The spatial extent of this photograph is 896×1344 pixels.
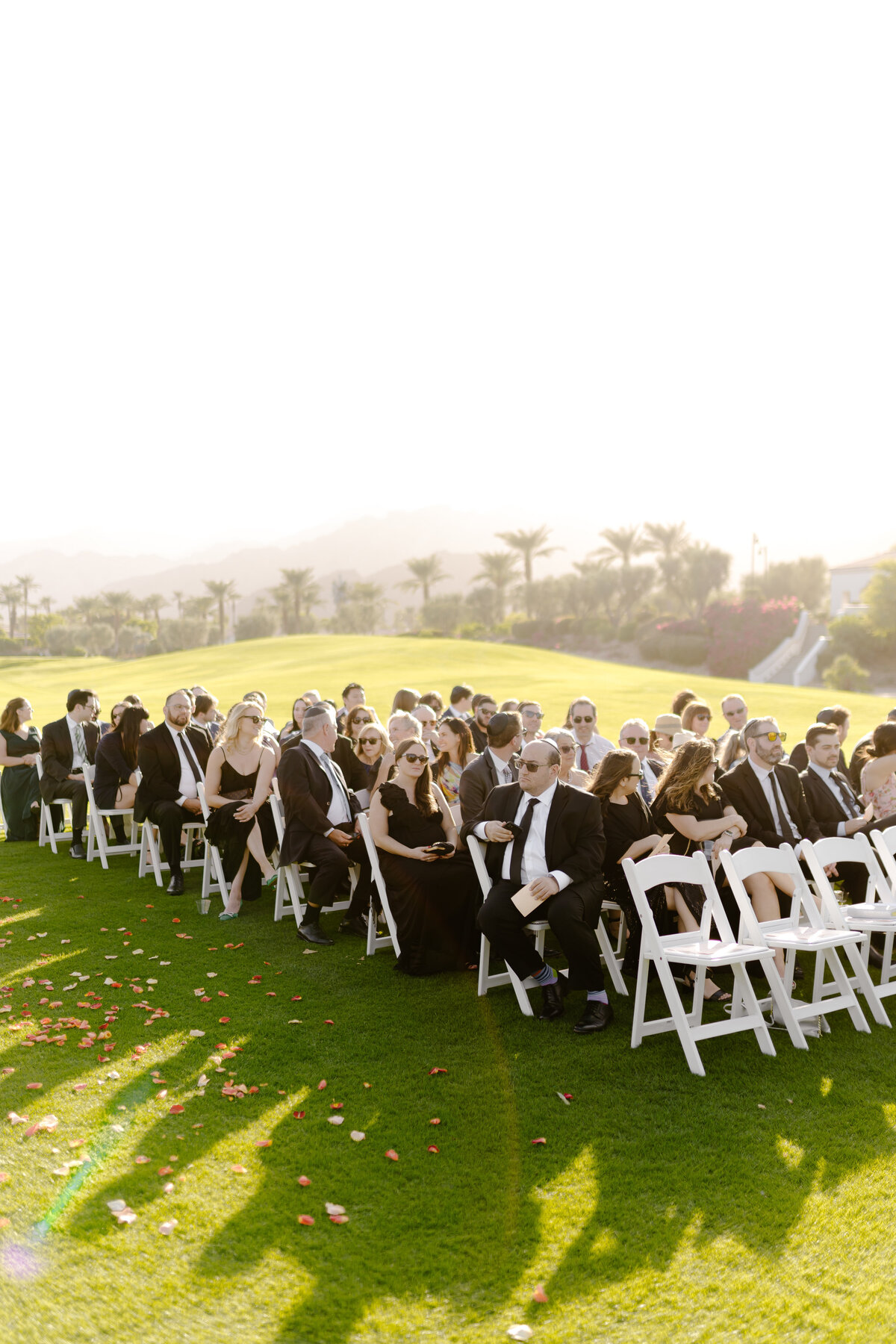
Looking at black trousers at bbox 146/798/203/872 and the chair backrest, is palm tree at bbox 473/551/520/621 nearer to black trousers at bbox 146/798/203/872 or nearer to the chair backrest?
black trousers at bbox 146/798/203/872

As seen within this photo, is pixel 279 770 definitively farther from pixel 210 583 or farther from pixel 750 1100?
pixel 210 583

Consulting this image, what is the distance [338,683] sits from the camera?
125 feet

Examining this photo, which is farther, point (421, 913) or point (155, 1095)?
point (421, 913)

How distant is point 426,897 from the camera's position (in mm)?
6977

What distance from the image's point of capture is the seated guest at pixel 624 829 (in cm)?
636

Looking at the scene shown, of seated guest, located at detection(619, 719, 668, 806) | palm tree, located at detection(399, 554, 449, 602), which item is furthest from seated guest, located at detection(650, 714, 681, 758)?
palm tree, located at detection(399, 554, 449, 602)

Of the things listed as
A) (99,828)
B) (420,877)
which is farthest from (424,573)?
(420,877)

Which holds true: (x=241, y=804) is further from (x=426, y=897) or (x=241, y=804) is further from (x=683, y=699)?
(x=683, y=699)

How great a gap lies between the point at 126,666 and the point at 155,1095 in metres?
51.8

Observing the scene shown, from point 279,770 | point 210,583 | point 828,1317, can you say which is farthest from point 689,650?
point 828,1317

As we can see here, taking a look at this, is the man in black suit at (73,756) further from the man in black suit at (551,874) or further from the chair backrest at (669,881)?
the chair backrest at (669,881)

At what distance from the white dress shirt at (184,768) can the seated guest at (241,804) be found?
804 mm

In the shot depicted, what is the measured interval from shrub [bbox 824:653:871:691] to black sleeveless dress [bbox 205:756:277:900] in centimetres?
4096

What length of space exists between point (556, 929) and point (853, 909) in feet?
6.77
